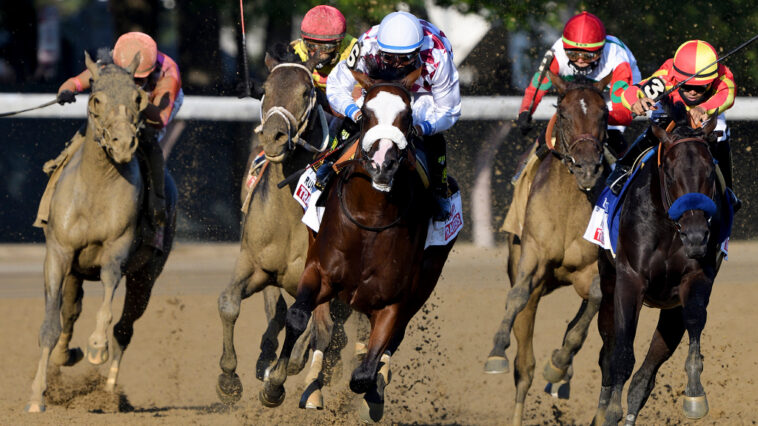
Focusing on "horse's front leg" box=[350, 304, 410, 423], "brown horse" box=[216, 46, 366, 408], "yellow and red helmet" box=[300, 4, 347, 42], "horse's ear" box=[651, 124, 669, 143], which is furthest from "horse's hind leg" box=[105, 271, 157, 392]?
"horse's ear" box=[651, 124, 669, 143]

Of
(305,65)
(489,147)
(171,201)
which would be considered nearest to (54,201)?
(171,201)

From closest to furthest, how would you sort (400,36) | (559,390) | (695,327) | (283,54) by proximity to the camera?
1. (400,36)
2. (695,327)
3. (283,54)
4. (559,390)

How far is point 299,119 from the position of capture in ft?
23.9

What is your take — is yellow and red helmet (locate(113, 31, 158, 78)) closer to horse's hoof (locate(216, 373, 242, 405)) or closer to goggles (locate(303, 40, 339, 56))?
goggles (locate(303, 40, 339, 56))

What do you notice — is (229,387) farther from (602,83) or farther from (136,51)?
(602,83)

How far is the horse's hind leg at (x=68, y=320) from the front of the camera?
27.5ft

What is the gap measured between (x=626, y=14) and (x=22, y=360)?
7.29 meters

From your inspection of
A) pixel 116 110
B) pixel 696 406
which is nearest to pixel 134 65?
pixel 116 110

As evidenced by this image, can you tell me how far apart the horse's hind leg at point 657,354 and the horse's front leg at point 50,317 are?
3236mm

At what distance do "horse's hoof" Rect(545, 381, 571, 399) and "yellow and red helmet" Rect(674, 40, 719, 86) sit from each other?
2.46m

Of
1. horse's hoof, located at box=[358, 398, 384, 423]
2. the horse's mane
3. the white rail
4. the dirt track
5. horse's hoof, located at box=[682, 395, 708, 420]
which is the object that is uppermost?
the horse's mane

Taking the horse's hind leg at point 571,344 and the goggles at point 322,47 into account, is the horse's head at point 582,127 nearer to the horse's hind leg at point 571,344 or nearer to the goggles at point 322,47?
the horse's hind leg at point 571,344

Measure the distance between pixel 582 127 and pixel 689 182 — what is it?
87 cm

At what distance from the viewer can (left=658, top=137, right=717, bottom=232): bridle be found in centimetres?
637
